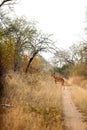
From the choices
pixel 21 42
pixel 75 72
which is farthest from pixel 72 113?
pixel 75 72

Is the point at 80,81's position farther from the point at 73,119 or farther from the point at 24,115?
the point at 24,115

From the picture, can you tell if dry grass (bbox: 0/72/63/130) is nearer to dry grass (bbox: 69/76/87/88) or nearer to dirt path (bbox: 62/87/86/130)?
dirt path (bbox: 62/87/86/130)

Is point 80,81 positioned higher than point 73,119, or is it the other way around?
point 80,81

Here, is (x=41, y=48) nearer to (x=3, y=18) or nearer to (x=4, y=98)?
(x=3, y=18)

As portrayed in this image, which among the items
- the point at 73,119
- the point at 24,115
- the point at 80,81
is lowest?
the point at 73,119

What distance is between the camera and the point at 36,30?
37.5 m

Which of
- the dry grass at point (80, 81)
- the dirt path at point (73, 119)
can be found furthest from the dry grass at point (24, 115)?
the dry grass at point (80, 81)

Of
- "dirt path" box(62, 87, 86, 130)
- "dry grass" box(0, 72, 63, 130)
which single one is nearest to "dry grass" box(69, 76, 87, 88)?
"dirt path" box(62, 87, 86, 130)

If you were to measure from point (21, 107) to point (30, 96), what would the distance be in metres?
3.83

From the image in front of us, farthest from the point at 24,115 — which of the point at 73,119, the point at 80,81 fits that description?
the point at 80,81

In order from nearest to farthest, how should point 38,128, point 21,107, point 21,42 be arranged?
point 38,128 → point 21,107 → point 21,42

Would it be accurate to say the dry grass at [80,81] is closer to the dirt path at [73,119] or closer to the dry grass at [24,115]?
the dirt path at [73,119]

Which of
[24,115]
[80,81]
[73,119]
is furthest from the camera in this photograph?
[80,81]

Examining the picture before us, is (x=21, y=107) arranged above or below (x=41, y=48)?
below
